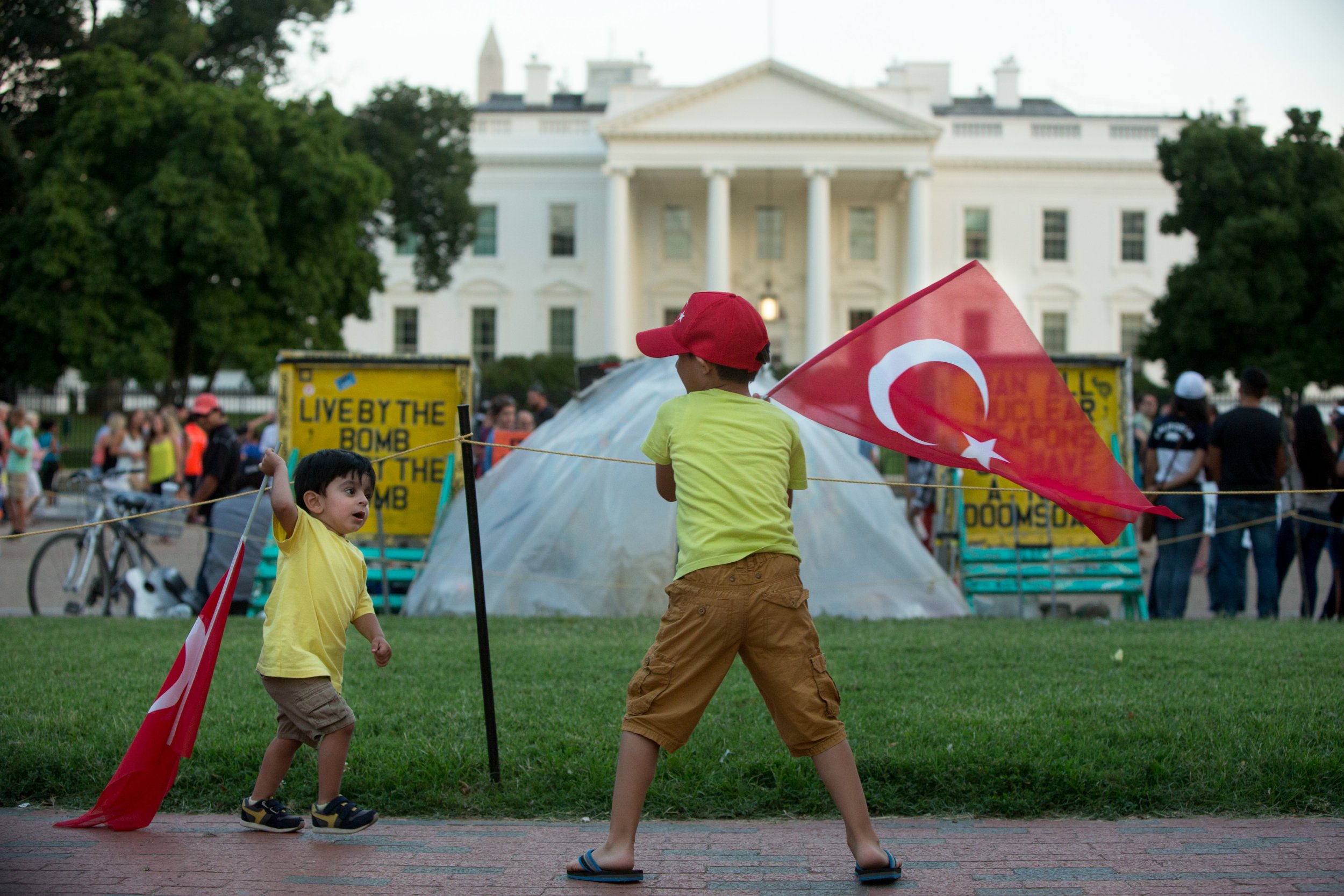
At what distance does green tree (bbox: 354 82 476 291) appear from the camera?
37.9 m

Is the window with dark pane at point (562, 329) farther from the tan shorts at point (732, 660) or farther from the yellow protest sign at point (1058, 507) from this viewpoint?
the tan shorts at point (732, 660)

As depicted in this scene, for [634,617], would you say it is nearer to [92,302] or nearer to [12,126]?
[92,302]

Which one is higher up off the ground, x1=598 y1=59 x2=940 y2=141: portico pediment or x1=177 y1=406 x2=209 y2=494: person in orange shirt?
x1=598 y1=59 x2=940 y2=141: portico pediment

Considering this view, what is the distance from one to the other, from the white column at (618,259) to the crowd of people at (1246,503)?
39796 mm

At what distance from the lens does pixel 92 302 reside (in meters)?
29.2

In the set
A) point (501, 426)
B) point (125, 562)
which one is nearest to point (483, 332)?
point (501, 426)

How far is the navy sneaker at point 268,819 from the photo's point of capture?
164 inches

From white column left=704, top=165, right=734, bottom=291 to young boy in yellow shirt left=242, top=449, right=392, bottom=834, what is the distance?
45820 mm

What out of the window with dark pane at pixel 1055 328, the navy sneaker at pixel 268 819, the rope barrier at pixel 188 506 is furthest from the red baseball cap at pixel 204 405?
the window with dark pane at pixel 1055 328

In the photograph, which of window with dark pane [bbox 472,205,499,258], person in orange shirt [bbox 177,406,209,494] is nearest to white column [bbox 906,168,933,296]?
window with dark pane [bbox 472,205,499,258]

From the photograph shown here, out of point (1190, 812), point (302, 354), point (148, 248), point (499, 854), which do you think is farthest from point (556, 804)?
point (148, 248)

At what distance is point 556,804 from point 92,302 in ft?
92.9

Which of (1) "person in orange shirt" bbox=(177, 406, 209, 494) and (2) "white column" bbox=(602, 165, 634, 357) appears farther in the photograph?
(2) "white column" bbox=(602, 165, 634, 357)

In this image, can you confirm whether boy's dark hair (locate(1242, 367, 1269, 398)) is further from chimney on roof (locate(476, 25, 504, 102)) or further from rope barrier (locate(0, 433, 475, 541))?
chimney on roof (locate(476, 25, 504, 102))
